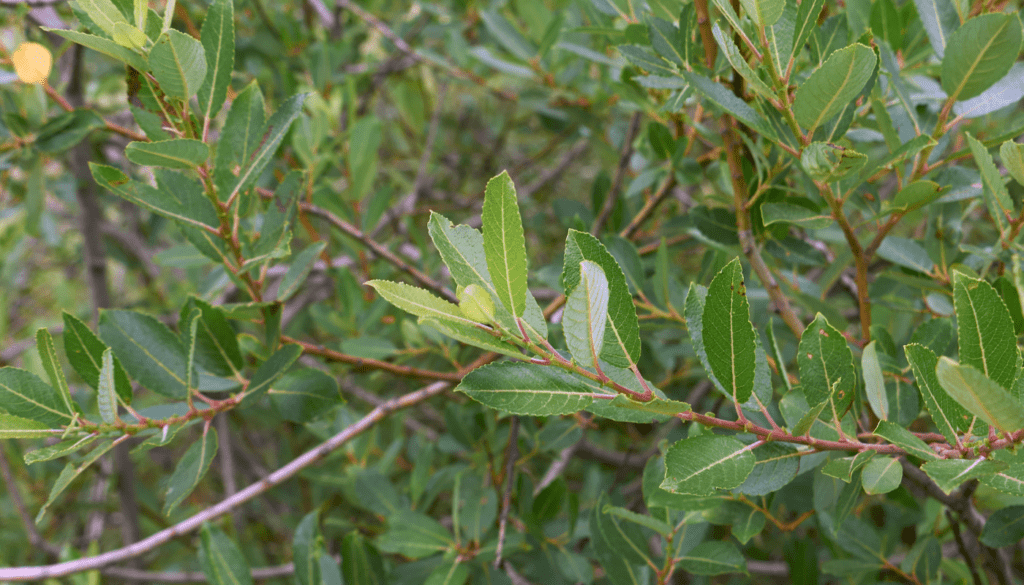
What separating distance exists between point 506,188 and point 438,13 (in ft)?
4.89

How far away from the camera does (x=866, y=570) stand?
0.92 meters

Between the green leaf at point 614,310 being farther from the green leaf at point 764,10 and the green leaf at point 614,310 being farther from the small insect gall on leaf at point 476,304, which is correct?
the green leaf at point 764,10

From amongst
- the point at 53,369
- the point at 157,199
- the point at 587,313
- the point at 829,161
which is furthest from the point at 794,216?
the point at 53,369

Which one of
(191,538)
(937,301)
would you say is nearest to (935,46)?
(937,301)

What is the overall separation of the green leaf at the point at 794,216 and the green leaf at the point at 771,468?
0.26 metres

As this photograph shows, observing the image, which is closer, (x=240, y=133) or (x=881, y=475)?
(x=881, y=475)

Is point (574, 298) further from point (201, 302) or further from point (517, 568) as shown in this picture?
point (517, 568)

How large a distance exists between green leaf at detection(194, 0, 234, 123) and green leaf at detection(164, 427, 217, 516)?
1.28ft

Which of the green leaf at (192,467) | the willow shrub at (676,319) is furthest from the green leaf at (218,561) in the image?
the green leaf at (192,467)

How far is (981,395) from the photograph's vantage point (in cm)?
41

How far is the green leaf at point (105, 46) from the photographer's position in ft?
1.80

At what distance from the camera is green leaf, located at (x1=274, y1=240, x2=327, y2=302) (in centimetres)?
78

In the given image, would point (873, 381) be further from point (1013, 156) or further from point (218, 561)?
point (218, 561)

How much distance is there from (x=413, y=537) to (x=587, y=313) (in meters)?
0.76
